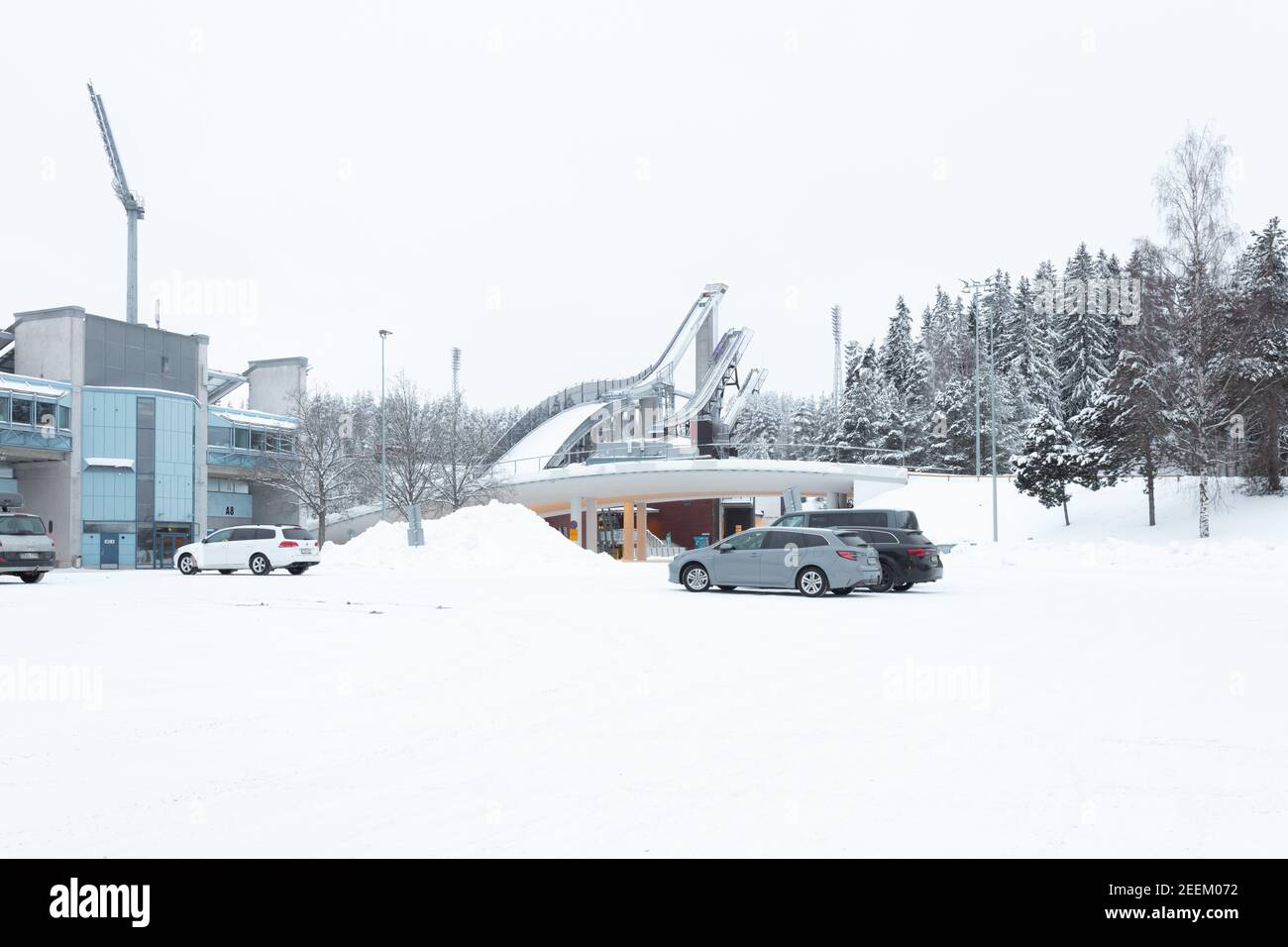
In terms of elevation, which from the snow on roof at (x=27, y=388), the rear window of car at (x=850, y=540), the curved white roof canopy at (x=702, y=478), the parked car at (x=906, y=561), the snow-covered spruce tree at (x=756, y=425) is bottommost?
the parked car at (x=906, y=561)

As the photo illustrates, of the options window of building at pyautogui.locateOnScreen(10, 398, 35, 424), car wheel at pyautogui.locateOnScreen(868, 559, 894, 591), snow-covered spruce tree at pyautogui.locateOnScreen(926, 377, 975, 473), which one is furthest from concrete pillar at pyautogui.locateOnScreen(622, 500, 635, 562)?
car wheel at pyautogui.locateOnScreen(868, 559, 894, 591)

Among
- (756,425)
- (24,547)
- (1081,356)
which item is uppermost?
(1081,356)

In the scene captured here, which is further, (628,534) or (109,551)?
(628,534)

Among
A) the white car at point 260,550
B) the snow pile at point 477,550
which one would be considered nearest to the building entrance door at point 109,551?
the snow pile at point 477,550

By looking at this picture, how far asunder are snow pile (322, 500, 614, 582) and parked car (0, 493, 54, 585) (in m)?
9.67

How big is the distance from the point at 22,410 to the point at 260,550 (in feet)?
97.0

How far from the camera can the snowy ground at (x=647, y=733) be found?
4.99m

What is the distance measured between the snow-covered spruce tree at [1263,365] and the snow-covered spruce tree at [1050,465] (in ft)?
20.7

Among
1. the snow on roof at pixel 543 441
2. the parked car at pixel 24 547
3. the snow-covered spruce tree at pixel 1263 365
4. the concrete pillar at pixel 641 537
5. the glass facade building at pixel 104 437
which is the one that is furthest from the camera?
the concrete pillar at pixel 641 537

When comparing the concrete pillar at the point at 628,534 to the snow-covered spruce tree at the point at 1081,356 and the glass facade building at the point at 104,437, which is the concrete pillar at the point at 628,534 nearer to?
the glass facade building at the point at 104,437

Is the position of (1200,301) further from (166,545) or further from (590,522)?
(166,545)

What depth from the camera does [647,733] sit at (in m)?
7.29

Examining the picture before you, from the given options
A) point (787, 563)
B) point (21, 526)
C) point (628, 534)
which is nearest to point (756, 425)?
point (628, 534)

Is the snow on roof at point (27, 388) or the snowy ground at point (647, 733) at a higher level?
the snow on roof at point (27, 388)
